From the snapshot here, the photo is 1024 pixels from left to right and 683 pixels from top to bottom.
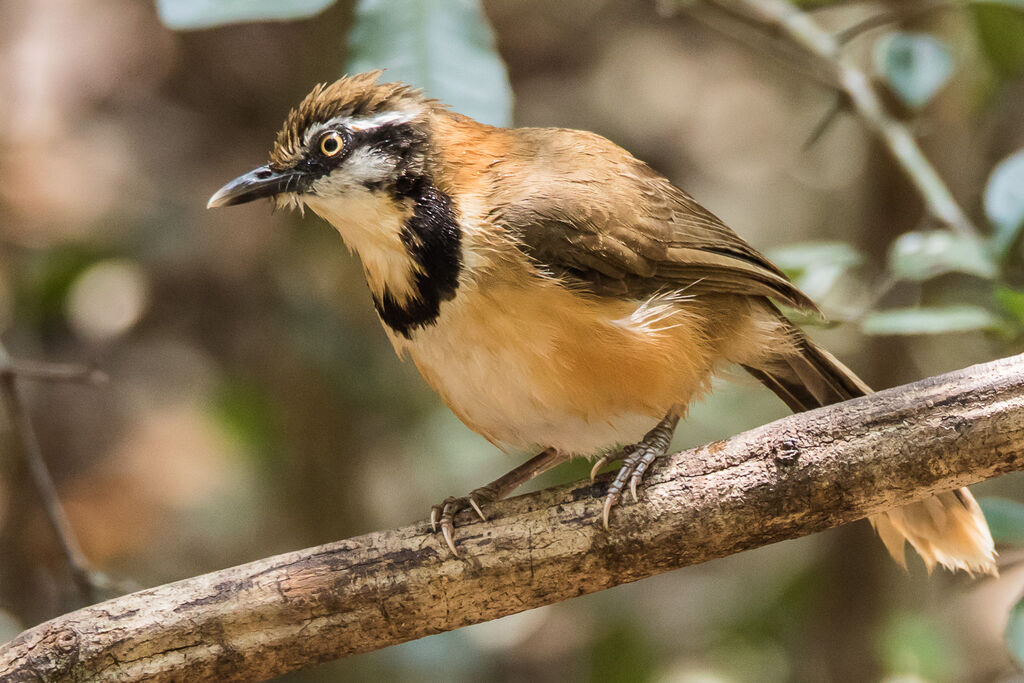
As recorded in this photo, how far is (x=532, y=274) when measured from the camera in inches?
108

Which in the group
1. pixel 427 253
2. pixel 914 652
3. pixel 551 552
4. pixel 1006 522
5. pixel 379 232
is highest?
pixel 379 232

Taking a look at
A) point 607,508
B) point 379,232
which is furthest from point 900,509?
point 379,232

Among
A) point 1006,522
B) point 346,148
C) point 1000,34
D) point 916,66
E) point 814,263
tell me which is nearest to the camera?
point 346,148

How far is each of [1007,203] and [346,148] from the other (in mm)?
2125

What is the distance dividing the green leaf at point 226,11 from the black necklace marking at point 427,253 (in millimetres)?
549

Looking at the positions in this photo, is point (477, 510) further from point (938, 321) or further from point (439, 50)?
point (938, 321)

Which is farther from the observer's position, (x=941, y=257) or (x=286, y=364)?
(x=286, y=364)

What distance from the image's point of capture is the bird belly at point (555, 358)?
272 centimetres

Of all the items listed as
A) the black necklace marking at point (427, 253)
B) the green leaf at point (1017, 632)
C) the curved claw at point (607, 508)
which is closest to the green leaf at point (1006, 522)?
the green leaf at point (1017, 632)

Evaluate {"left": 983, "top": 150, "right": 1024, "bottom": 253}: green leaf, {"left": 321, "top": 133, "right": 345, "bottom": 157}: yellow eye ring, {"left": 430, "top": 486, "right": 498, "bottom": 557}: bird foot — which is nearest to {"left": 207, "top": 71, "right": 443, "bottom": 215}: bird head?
{"left": 321, "top": 133, "right": 345, "bottom": 157}: yellow eye ring

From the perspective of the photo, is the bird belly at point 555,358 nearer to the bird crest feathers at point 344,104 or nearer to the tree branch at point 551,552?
the tree branch at point 551,552

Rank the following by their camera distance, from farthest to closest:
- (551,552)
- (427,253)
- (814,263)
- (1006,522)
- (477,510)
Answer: (814,263) < (1006,522) < (427,253) < (477,510) < (551,552)

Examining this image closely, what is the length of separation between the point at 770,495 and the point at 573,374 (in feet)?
2.12

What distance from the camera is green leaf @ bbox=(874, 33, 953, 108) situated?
3598mm
